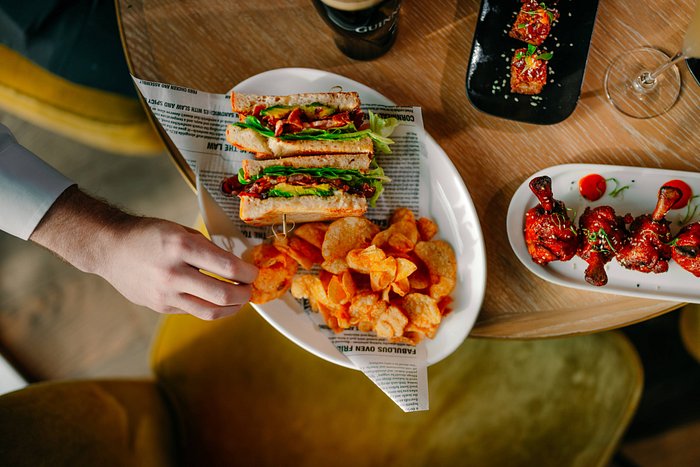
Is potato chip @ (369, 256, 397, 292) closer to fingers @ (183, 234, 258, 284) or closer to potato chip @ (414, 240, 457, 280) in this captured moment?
potato chip @ (414, 240, 457, 280)

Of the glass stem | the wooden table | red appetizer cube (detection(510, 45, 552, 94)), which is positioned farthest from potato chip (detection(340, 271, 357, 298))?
the glass stem

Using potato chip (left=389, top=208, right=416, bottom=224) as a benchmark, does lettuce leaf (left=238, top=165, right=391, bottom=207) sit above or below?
above

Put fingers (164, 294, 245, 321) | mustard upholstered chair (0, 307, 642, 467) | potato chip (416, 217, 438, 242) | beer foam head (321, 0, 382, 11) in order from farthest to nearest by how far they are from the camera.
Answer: mustard upholstered chair (0, 307, 642, 467)
potato chip (416, 217, 438, 242)
fingers (164, 294, 245, 321)
beer foam head (321, 0, 382, 11)

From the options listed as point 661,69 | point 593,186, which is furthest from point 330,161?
point 661,69

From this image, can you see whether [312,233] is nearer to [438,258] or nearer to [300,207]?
[300,207]

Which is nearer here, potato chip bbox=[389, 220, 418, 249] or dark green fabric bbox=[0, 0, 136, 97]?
potato chip bbox=[389, 220, 418, 249]

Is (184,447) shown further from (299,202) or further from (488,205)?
(488,205)
